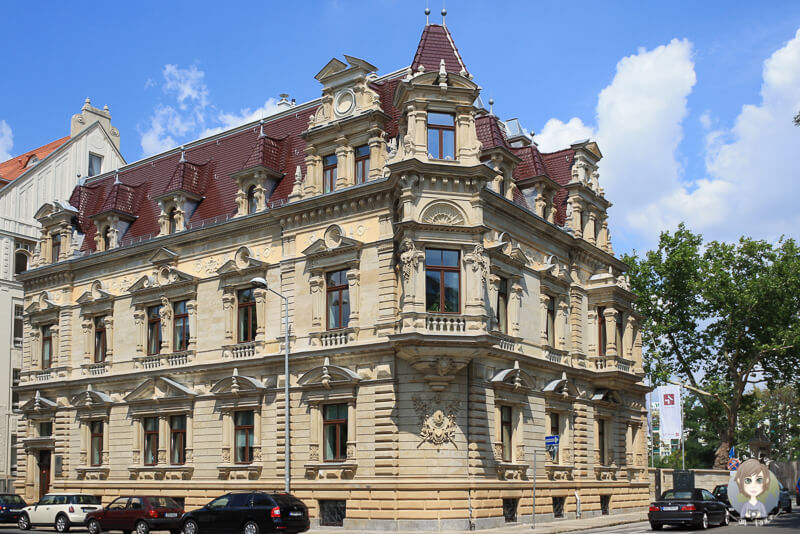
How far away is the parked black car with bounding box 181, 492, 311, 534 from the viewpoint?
27.2 metres

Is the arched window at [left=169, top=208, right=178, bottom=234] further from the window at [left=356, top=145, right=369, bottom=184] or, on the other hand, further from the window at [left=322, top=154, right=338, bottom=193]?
the window at [left=356, top=145, right=369, bottom=184]

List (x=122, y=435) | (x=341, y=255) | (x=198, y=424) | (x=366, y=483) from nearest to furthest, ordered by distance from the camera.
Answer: (x=366, y=483) → (x=341, y=255) → (x=198, y=424) → (x=122, y=435)

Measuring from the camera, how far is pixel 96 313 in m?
45.0

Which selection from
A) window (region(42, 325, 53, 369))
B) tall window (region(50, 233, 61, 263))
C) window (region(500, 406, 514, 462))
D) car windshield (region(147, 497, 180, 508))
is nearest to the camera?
car windshield (region(147, 497, 180, 508))

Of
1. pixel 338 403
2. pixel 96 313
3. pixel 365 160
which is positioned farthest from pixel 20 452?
pixel 365 160

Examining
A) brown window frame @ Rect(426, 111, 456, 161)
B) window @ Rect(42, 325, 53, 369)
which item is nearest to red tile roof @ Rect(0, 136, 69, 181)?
window @ Rect(42, 325, 53, 369)

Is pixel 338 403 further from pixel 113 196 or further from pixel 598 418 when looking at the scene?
pixel 113 196

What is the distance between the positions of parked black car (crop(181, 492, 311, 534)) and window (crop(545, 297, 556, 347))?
627 inches

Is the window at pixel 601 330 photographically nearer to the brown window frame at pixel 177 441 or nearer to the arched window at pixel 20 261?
the brown window frame at pixel 177 441

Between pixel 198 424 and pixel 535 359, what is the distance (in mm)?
15201

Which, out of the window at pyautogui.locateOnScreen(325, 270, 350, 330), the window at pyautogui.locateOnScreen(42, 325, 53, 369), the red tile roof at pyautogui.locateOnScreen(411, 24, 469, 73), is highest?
the red tile roof at pyautogui.locateOnScreen(411, 24, 469, 73)

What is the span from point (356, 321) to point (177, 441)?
12.2m

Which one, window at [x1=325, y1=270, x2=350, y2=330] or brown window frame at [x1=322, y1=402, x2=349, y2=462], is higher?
window at [x1=325, y1=270, x2=350, y2=330]

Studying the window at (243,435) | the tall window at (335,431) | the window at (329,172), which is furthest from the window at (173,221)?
the tall window at (335,431)
